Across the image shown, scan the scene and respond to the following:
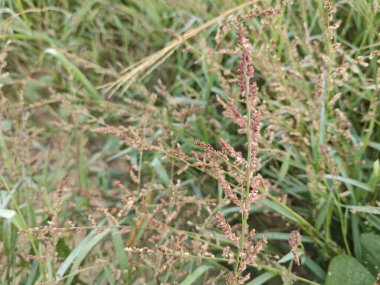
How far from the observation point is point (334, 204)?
4.86 feet

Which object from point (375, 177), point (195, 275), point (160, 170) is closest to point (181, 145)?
point (160, 170)

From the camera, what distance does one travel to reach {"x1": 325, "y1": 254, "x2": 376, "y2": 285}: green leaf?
1256 millimetres

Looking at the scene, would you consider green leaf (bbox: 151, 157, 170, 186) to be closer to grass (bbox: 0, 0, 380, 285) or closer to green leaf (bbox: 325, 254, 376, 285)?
grass (bbox: 0, 0, 380, 285)

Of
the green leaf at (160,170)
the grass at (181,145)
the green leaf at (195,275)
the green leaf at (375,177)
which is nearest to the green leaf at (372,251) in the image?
the grass at (181,145)

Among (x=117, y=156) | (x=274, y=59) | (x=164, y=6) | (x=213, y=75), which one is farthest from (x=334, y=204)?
(x=164, y=6)

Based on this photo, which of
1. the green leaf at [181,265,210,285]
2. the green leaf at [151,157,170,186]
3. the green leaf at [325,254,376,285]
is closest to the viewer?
the green leaf at [325,254,376,285]

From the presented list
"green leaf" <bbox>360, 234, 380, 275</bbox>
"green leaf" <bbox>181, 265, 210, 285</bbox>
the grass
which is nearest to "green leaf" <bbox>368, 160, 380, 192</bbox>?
the grass

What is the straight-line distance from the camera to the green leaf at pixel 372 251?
1.30 m

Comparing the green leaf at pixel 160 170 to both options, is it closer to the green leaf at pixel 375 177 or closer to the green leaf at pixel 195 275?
the green leaf at pixel 195 275

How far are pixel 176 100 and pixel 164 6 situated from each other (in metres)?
0.41

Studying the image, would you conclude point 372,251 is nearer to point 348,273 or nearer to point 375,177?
point 348,273

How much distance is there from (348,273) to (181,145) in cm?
66

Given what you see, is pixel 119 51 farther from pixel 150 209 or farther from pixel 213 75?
pixel 150 209

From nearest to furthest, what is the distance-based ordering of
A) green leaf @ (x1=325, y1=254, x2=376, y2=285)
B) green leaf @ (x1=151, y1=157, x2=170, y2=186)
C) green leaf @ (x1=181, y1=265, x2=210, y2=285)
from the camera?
green leaf @ (x1=325, y1=254, x2=376, y2=285), green leaf @ (x1=181, y1=265, x2=210, y2=285), green leaf @ (x1=151, y1=157, x2=170, y2=186)
